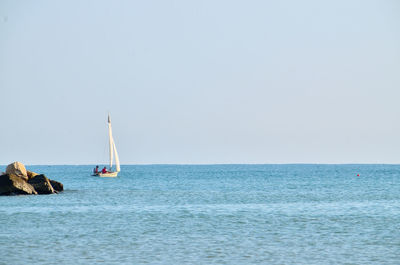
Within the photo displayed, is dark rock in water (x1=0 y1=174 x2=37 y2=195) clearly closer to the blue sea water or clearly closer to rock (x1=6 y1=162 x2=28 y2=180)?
rock (x1=6 y1=162 x2=28 y2=180)

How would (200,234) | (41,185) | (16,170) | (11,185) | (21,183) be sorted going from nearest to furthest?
(200,234)
(11,185)
(21,183)
(41,185)
(16,170)

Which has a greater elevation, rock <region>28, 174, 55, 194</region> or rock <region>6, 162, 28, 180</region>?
rock <region>6, 162, 28, 180</region>

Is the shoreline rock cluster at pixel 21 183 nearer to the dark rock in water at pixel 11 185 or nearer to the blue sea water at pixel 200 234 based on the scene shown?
the dark rock in water at pixel 11 185

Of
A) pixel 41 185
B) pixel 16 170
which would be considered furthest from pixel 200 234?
pixel 16 170

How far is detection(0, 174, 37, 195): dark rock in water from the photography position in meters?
66.4

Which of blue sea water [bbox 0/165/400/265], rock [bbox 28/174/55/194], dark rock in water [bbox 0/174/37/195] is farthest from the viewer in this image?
rock [bbox 28/174/55/194]

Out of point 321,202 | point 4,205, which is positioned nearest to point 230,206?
point 321,202

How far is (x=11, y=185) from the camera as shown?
218 feet

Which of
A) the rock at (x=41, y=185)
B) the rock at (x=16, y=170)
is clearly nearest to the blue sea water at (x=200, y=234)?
the rock at (x=41, y=185)

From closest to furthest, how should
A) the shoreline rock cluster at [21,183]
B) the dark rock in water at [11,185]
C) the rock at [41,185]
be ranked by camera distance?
the dark rock in water at [11,185], the shoreline rock cluster at [21,183], the rock at [41,185]

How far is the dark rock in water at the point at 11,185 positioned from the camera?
66375mm

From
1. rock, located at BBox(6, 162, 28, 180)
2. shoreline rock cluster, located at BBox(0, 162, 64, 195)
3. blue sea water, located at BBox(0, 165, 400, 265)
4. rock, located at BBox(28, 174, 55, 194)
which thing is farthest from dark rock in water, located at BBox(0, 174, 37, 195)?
blue sea water, located at BBox(0, 165, 400, 265)

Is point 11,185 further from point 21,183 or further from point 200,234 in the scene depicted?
point 200,234

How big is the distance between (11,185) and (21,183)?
145 centimetres
